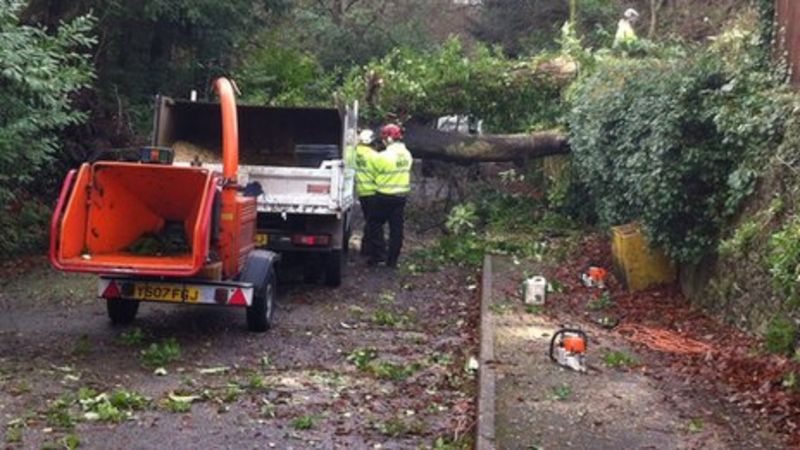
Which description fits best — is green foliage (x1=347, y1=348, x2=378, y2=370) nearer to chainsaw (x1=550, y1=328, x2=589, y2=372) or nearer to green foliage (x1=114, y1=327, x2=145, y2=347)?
chainsaw (x1=550, y1=328, x2=589, y2=372)

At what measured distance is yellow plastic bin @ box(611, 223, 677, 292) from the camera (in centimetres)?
1329

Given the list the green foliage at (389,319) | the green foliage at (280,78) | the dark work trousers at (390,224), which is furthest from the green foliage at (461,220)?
the green foliage at (389,319)

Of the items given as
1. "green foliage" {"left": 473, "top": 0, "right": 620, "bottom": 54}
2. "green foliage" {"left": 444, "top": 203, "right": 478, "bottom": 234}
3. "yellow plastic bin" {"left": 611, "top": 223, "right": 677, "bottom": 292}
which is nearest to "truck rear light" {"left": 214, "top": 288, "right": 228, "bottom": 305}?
"yellow plastic bin" {"left": 611, "top": 223, "right": 677, "bottom": 292}

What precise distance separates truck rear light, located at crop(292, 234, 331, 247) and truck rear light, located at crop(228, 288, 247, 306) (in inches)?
130

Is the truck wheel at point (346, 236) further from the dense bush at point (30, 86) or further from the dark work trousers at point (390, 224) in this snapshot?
the dense bush at point (30, 86)

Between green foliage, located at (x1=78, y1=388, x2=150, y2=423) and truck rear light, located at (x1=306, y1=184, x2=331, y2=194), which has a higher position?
truck rear light, located at (x1=306, y1=184, x2=331, y2=194)

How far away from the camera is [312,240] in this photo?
13.8 m

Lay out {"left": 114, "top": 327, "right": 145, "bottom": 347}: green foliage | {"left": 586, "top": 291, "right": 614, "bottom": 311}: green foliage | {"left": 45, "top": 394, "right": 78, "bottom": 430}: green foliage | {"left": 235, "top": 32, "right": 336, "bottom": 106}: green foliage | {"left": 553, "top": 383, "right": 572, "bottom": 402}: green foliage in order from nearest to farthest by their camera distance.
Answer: {"left": 45, "top": 394, "right": 78, "bottom": 430}: green foliage, {"left": 553, "top": 383, "right": 572, "bottom": 402}: green foliage, {"left": 114, "top": 327, "right": 145, "bottom": 347}: green foliage, {"left": 586, "top": 291, "right": 614, "bottom": 311}: green foliage, {"left": 235, "top": 32, "right": 336, "bottom": 106}: green foliage

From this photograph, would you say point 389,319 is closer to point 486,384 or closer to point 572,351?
point 572,351

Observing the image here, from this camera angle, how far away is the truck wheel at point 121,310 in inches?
440

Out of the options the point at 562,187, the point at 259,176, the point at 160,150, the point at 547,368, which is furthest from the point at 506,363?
the point at 562,187

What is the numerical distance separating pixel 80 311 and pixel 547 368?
207 inches

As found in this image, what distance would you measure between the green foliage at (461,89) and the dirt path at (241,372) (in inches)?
222

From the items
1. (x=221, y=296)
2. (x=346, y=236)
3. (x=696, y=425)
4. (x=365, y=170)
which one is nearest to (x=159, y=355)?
(x=221, y=296)
